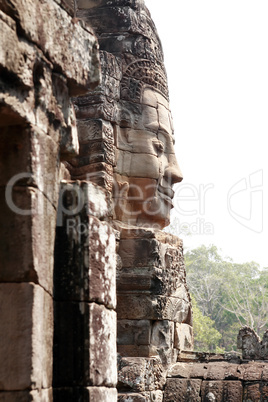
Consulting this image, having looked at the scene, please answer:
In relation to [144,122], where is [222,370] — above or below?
below

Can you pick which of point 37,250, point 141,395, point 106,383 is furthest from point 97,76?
point 141,395

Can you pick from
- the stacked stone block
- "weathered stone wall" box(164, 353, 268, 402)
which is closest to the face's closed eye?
the stacked stone block

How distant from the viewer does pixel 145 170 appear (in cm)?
920

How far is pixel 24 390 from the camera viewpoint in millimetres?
3326

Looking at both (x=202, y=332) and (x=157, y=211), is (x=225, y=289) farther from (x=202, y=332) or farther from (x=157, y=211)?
(x=157, y=211)

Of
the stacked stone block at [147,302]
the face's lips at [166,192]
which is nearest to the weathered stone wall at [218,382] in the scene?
the stacked stone block at [147,302]

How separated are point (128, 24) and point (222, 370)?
4755 mm

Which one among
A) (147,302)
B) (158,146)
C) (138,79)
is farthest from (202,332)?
(138,79)

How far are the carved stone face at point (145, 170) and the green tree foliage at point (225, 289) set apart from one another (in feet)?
85.5

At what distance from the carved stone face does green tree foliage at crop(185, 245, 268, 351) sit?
85.5 ft

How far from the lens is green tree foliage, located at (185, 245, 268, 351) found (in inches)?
1462

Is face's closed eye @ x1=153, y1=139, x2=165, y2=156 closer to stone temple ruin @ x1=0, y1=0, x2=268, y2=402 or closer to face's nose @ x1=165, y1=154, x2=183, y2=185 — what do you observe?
face's nose @ x1=165, y1=154, x2=183, y2=185

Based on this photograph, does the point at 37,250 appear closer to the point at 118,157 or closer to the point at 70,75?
the point at 70,75

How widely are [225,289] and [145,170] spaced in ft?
103
